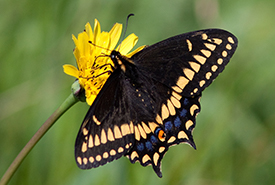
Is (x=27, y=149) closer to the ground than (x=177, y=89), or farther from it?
farther from it

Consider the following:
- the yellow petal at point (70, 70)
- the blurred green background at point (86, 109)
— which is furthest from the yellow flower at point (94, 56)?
the blurred green background at point (86, 109)

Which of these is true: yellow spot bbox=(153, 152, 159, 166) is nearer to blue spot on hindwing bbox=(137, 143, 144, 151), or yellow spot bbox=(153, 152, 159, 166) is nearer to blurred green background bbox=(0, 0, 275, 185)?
blue spot on hindwing bbox=(137, 143, 144, 151)

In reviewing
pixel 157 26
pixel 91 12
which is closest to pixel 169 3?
pixel 157 26

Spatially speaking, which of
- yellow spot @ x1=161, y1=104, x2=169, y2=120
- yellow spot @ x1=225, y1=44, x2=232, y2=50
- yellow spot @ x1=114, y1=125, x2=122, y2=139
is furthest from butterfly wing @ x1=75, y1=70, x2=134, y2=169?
yellow spot @ x1=225, y1=44, x2=232, y2=50

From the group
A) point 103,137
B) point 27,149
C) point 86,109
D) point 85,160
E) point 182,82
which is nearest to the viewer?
point 27,149

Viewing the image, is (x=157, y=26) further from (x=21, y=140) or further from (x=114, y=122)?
(x=114, y=122)

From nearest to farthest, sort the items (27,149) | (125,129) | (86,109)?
1. (27,149)
2. (125,129)
3. (86,109)

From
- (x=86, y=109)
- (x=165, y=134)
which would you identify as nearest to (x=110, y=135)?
(x=165, y=134)

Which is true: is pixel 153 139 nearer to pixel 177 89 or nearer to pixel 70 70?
pixel 177 89
